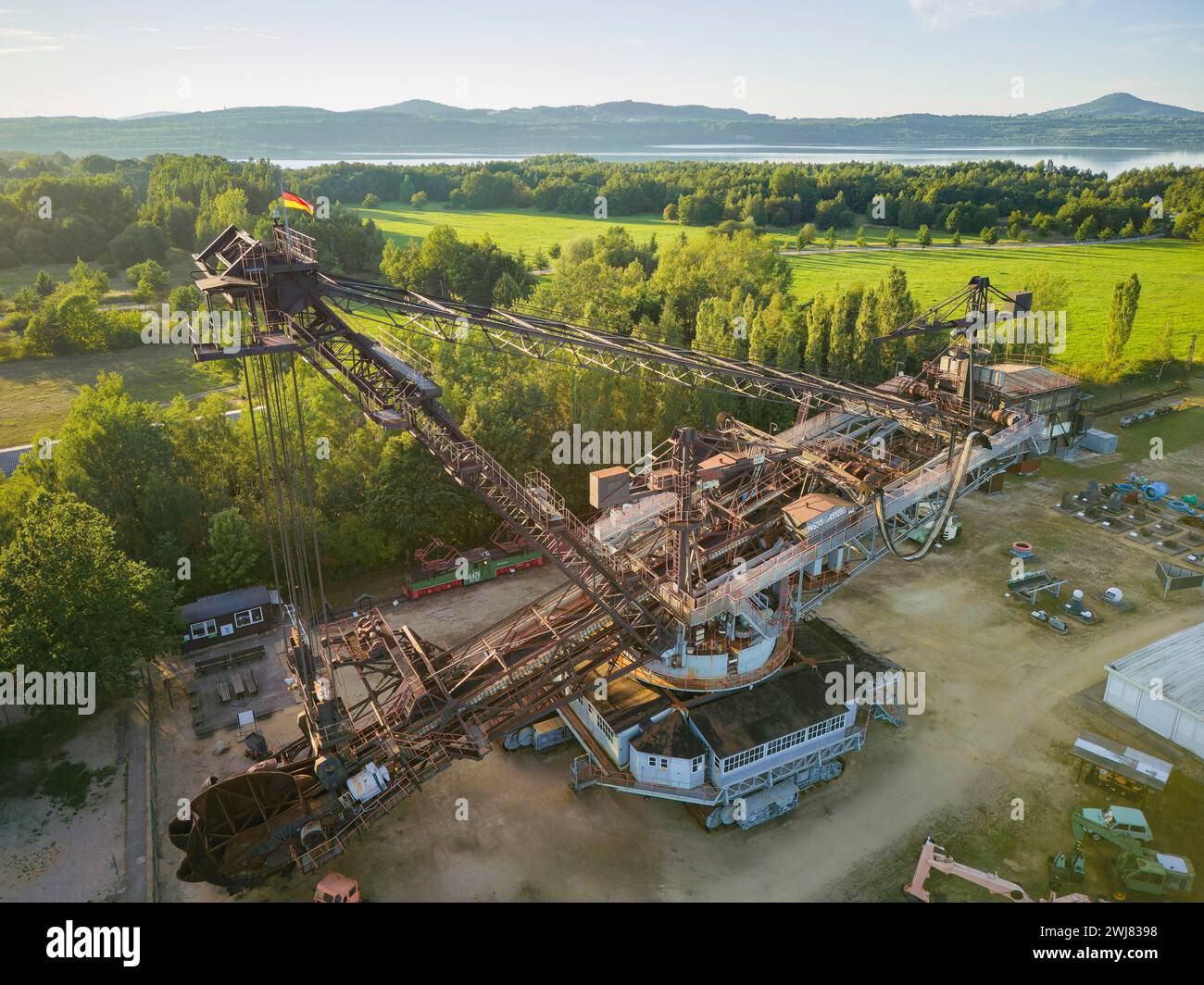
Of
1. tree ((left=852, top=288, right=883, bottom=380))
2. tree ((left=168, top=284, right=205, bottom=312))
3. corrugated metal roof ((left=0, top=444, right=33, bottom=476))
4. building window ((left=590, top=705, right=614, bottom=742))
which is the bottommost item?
building window ((left=590, top=705, right=614, bottom=742))

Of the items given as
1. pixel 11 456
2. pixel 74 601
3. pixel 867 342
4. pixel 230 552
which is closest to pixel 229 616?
pixel 230 552

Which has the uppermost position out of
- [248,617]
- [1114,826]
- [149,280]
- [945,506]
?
[149,280]

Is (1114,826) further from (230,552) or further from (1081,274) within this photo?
(1081,274)

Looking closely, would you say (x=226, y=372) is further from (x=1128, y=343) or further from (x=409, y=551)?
(x=1128, y=343)

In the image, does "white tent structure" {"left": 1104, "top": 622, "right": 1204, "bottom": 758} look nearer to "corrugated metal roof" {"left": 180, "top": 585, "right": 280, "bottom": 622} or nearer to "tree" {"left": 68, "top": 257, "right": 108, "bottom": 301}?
"corrugated metal roof" {"left": 180, "top": 585, "right": 280, "bottom": 622}

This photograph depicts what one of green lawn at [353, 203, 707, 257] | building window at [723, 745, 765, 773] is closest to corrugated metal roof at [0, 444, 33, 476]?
building window at [723, 745, 765, 773]

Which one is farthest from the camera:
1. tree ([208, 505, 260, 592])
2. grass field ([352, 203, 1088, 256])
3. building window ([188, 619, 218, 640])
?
grass field ([352, 203, 1088, 256])

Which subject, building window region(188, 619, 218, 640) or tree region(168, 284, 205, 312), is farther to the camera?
tree region(168, 284, 205, 312)

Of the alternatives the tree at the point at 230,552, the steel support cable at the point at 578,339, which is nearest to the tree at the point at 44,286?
the tree at the point at 230,552
